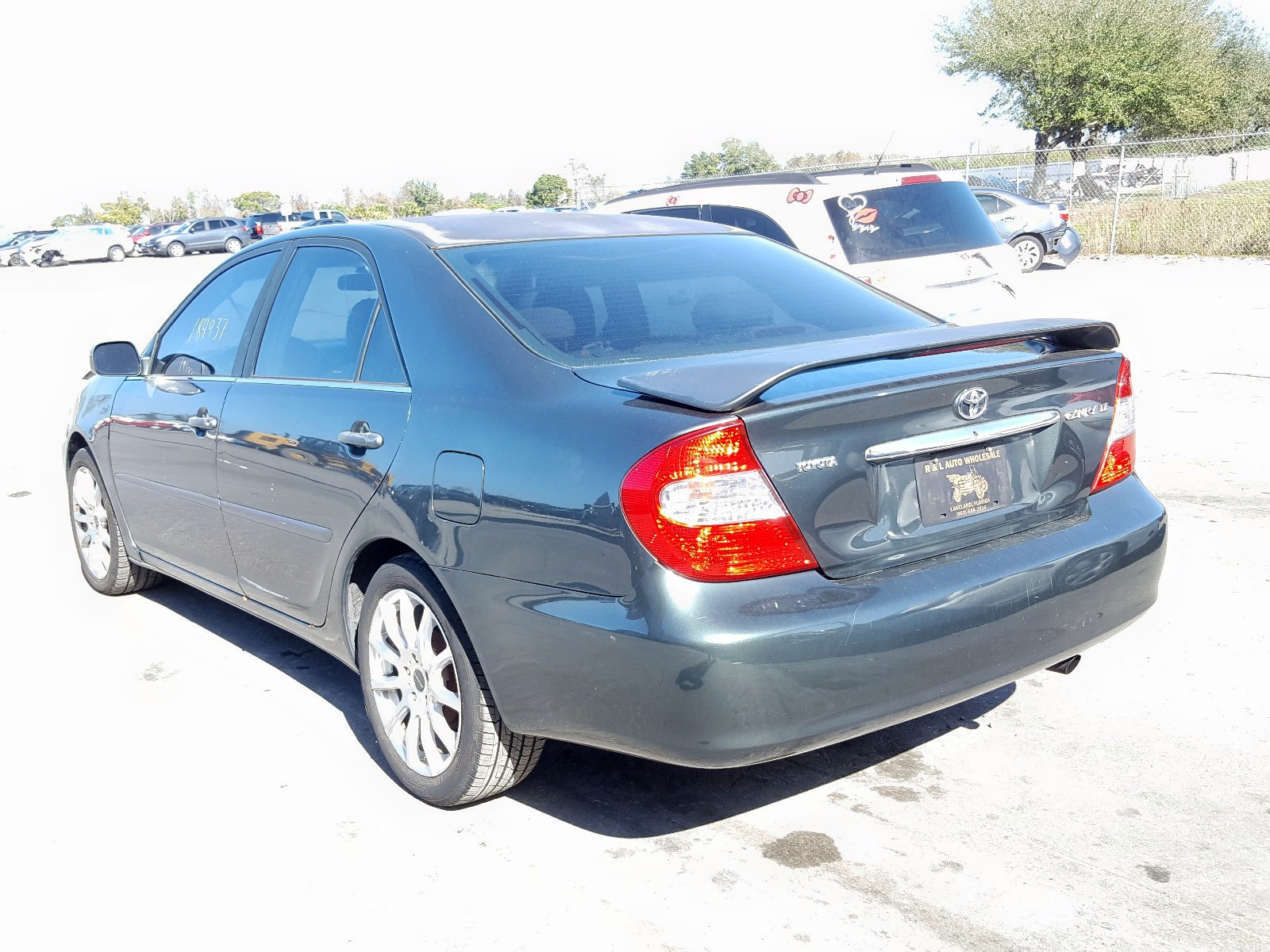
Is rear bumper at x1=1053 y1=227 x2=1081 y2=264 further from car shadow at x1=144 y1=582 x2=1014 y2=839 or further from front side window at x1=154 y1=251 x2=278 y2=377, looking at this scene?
front side window at x1=154 y1=251 x2=278 y2=377

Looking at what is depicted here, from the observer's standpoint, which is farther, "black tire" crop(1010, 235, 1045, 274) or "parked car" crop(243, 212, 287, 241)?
"parked car" crop(243, 212, 287, 241)

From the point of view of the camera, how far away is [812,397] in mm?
2791

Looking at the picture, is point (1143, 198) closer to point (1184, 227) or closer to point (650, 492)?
point (1184, 227)

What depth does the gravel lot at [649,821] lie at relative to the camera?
289 centimetres

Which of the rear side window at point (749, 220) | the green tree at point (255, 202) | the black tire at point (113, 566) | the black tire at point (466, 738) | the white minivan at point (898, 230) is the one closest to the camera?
the black tire at point (466, 738)

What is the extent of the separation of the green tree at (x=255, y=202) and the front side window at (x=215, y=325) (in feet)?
244

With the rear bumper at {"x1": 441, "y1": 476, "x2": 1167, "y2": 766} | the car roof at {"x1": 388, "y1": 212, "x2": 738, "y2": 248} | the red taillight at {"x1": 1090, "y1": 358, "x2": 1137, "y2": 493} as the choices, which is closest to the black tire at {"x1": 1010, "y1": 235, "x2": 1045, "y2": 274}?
the car roof at {"x1": 388, "y1": 212, "x2": 738, "y2": 248}

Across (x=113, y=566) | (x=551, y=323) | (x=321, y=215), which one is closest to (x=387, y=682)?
(x=551, y=323)

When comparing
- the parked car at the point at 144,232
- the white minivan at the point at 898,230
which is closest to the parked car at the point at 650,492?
the white minivan at the point at 898,230

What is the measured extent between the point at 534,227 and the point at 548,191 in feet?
129

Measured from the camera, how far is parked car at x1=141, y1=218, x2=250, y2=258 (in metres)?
47.9

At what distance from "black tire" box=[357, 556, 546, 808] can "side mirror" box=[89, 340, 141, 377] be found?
2.26 m

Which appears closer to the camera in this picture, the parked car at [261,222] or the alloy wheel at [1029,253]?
the alloy wheel at [1029,253]

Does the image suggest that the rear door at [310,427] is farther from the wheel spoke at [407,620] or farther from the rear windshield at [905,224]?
the rear windshield at [905,224]
